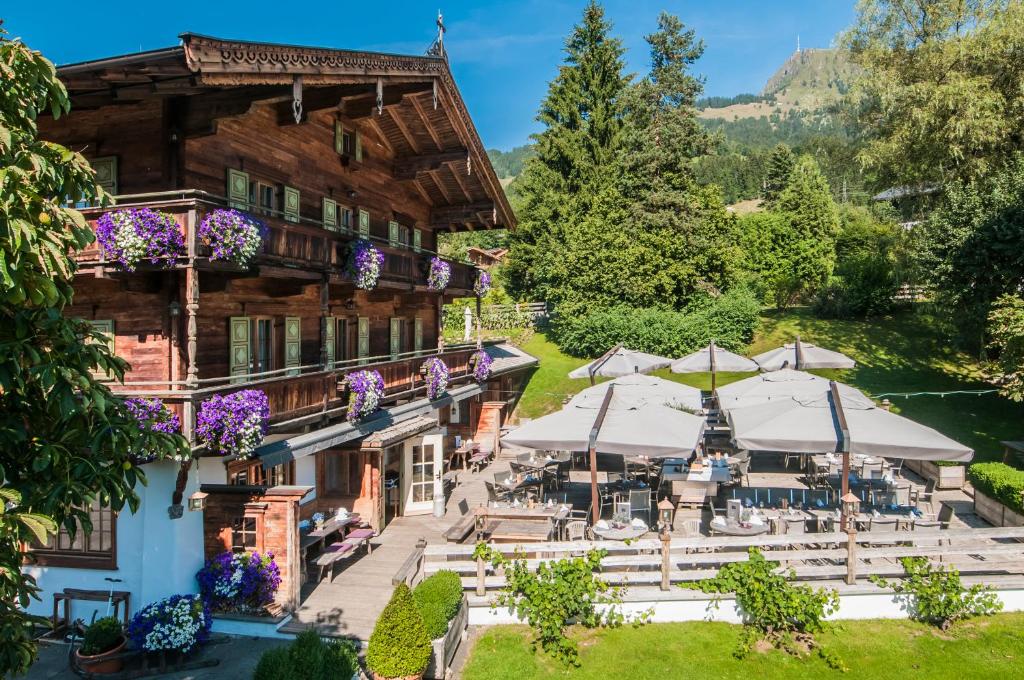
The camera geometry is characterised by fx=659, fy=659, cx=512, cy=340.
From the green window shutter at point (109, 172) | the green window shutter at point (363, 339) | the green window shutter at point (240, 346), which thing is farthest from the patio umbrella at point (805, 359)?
the green window shutter at point (109, 172)

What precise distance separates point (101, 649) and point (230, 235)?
6.71 m

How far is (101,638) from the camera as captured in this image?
9.92 metres

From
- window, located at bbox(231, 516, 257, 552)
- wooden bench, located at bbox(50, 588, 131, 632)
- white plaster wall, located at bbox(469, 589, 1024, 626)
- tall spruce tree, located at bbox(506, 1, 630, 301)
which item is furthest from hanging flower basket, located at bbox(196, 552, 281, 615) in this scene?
tall spruce tree, located at bbox(506, 1, 630, 301)

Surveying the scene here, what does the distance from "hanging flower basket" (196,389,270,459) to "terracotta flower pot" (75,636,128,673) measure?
3235 millimetres

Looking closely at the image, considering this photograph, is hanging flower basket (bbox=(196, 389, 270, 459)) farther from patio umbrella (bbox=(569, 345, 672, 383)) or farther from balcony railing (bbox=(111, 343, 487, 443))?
patio umbrella (bbox=(569, 345, 672, 383))

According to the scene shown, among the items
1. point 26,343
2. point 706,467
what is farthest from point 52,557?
point 706,467

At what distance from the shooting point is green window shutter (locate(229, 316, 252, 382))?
1379cm

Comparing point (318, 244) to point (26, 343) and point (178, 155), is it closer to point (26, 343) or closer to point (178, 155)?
point (178, 155)

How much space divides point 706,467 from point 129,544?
13560 millimetres

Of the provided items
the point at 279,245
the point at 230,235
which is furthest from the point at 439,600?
the point at 279,245

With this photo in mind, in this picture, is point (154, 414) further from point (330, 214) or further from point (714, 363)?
point (714, 363)

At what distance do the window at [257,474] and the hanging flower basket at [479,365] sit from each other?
9.42 metres

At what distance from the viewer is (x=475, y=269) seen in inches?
952

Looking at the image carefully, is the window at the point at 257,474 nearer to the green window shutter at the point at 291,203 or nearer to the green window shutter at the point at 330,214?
the green window shutter at the point at 291,203
